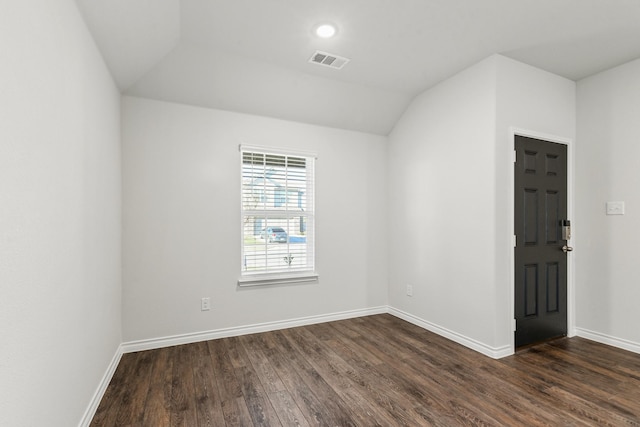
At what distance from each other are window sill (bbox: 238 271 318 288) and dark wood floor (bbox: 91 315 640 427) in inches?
22.4

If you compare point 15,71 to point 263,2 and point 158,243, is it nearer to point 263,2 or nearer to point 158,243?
point 263,2

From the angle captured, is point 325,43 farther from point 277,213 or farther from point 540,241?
point 540,241

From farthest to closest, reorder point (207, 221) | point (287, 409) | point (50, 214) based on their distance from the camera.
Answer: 1. point (207, 221)
2. point (287, 409)
3. point (50, 214)

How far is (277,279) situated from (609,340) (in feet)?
11.0

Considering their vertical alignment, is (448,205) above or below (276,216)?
above

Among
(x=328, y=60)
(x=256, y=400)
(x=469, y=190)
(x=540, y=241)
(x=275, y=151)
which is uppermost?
(x=328, y=60)

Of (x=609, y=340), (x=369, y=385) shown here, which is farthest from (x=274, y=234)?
(x=609, y=340)

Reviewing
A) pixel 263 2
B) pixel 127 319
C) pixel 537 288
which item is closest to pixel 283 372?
pixel 127 319

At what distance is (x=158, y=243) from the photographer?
302 cm

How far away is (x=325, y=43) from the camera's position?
2.67m

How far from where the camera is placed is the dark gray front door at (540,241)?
2.95 m

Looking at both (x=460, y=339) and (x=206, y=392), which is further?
(x=460, y=339)

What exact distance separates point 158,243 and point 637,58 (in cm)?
475

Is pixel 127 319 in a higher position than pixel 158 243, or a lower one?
lower
